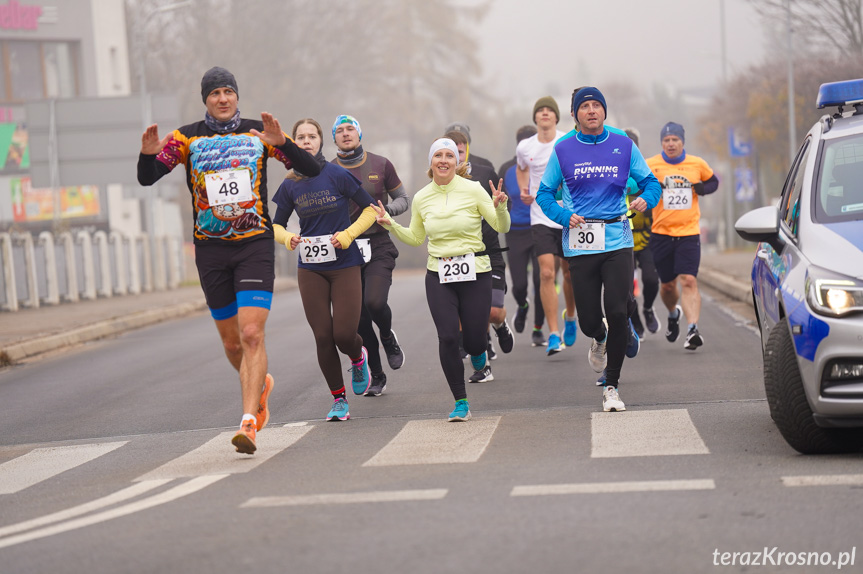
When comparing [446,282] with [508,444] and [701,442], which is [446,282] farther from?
[701,442]

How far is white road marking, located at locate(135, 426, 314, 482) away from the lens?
24.1 ft

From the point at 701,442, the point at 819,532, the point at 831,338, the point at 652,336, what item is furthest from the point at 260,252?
the point at 652,336

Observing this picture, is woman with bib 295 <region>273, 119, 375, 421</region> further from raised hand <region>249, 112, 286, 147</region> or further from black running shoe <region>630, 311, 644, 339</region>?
black running shoe <region>630, 311, 644, 339</region>

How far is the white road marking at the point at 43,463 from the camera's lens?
768cm

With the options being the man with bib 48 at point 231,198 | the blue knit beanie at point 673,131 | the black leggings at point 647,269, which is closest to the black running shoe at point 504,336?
the black leggings at point 647,269

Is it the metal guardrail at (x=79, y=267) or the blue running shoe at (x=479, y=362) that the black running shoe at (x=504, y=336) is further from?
the metal guardrail at (x=79, y=267)

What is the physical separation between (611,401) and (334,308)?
1989 millimetres

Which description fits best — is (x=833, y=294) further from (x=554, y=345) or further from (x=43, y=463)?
(x=554, y=345)

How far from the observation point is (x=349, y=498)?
6125 mm

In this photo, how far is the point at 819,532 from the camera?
16.6 feet

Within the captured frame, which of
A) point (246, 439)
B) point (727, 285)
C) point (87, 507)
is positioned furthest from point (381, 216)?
point (727, 285)

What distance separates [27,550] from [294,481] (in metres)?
1.54

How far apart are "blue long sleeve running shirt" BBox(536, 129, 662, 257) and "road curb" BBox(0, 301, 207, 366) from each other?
30.2 ft

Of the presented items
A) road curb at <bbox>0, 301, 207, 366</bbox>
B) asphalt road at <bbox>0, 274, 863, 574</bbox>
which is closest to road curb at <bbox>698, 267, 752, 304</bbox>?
asphalt road at <bbox>0, 274, 863, 574</bbox>
